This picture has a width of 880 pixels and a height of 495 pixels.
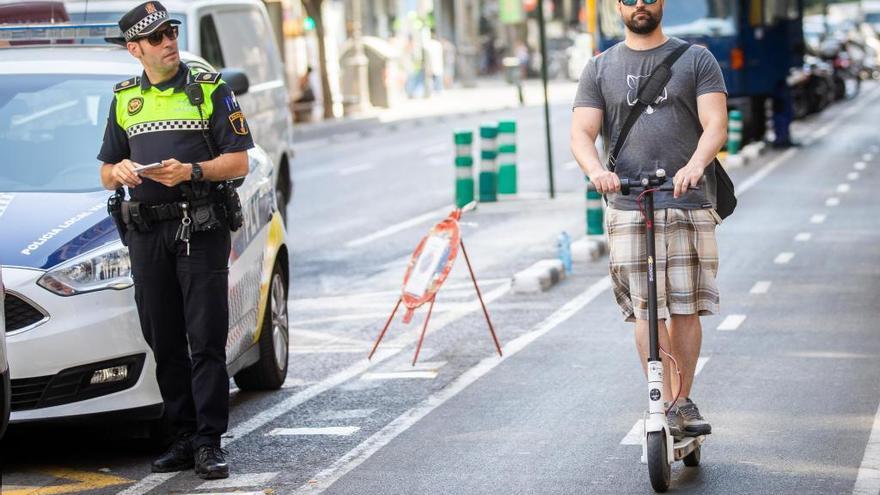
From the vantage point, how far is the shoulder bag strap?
251 inches

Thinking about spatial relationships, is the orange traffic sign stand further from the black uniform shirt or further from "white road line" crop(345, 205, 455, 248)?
"white road line" crop(345, 205, 455, 248)

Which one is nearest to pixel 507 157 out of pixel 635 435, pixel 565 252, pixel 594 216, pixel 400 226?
pixel 400 226

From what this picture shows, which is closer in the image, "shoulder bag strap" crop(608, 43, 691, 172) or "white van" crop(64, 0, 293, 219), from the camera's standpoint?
"shoulder bag strap" crop(608, 43, 691, 172)

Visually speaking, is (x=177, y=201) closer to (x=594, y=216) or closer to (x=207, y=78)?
(x=207, y=78)

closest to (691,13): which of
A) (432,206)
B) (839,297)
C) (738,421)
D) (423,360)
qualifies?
(432,206)

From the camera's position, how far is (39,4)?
36.1ft

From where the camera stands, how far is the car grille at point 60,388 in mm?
6840

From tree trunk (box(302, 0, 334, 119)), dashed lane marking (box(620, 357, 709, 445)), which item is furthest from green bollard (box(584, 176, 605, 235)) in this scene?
tree trunk (box(302, 0, 334, 119))

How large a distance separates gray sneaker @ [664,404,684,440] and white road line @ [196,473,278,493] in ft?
5.19

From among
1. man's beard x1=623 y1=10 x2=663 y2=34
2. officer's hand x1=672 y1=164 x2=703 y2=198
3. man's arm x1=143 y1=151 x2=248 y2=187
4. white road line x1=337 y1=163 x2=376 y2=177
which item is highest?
man's beard x1=623 y1=10 x2=663 y2=34

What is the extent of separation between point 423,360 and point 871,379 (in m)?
2.47

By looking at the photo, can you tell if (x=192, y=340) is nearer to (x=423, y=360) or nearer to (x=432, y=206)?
(x=423, y=360)

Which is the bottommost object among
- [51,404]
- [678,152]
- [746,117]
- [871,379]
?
[746,117]

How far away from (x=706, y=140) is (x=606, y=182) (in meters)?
0.46
